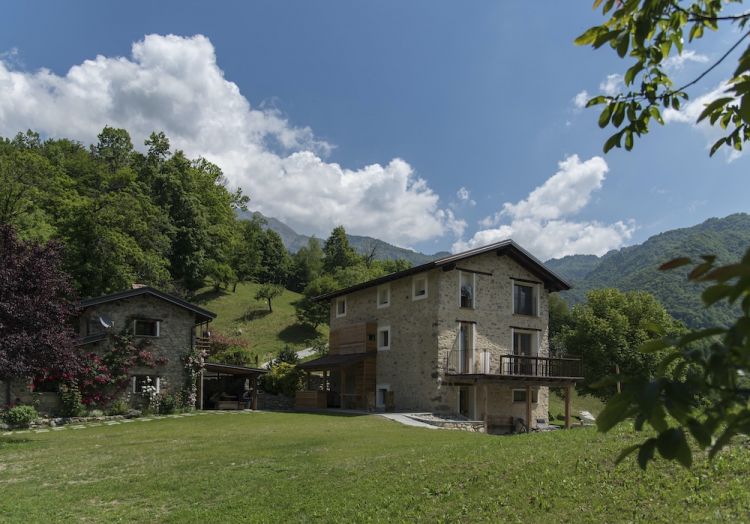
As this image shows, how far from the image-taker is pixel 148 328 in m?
26.9

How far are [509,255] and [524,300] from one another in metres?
2.46

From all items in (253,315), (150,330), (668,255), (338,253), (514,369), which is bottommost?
(514,369)

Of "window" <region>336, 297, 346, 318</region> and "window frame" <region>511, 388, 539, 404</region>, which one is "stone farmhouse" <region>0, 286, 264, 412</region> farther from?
"window frame" <region>511, 388, 539, 404</region>

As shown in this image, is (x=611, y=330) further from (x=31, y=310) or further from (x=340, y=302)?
(x=31, y=310)

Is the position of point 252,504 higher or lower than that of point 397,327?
lower

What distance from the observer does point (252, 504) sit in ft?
26.4

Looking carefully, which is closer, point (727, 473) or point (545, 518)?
point (545, 518)

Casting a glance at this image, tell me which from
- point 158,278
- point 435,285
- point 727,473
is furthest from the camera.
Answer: point 158,278

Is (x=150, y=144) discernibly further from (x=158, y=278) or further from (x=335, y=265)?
(x=335, y=265)

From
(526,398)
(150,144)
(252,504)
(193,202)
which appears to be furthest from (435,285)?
(150,144)

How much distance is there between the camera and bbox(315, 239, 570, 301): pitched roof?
25.1 metres

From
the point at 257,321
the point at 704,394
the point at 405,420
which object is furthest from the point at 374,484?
the point at 257,321

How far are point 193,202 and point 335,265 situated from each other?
84.3ft

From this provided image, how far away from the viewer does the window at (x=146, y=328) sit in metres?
26.5
